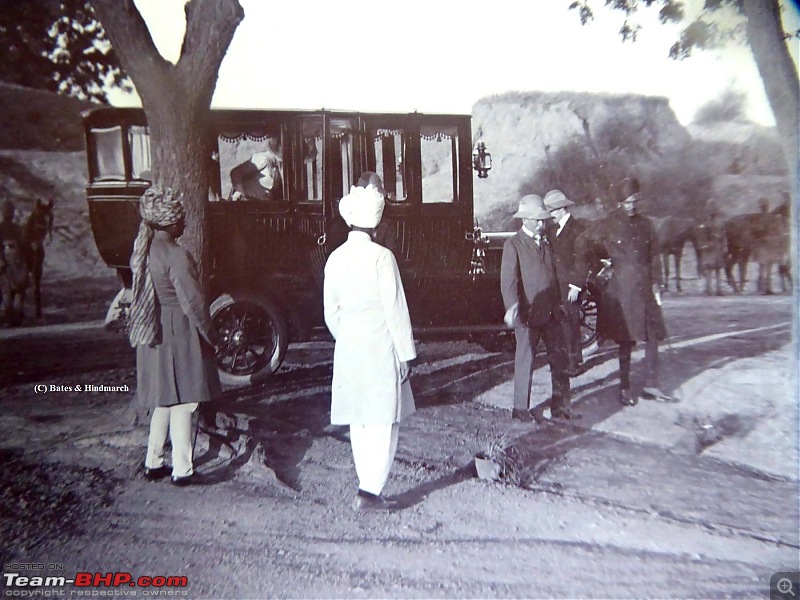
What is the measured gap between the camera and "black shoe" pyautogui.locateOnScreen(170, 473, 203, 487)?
9.27 ft

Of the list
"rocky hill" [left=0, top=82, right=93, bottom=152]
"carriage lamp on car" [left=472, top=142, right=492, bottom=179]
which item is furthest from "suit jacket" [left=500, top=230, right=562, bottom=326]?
"rocky hill" [left=0, top=82, right=93, bottom=152]

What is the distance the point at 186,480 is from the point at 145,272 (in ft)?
3.07

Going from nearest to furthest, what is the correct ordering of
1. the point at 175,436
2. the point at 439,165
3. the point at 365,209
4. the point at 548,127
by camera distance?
the point at 365,209, the point at 175,436, the point at 548,127, the point at 439,165

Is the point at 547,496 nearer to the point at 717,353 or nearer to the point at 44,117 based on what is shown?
the point at 717,353

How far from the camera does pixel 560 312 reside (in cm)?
316

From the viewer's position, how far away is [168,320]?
8.81ft

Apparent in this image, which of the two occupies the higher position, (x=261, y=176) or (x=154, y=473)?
(x=261, y=176)

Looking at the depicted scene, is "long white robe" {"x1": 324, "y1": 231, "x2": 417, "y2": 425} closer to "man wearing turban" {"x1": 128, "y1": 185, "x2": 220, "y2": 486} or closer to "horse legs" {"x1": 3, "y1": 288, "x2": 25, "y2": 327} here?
"man wearing turban" {"x1": 128, "y1": 185, "x2": 220, "y2": 486}

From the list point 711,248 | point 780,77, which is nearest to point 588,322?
point 711,248

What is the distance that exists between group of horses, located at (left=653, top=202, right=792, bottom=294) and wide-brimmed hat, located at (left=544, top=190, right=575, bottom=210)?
45 cm

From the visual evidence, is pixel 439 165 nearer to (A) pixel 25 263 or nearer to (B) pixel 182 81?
(B) pixel 182 81

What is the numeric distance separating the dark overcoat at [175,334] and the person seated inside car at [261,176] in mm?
650

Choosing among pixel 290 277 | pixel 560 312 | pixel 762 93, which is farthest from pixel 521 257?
pixel 762 93

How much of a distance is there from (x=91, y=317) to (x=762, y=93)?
343 cm
